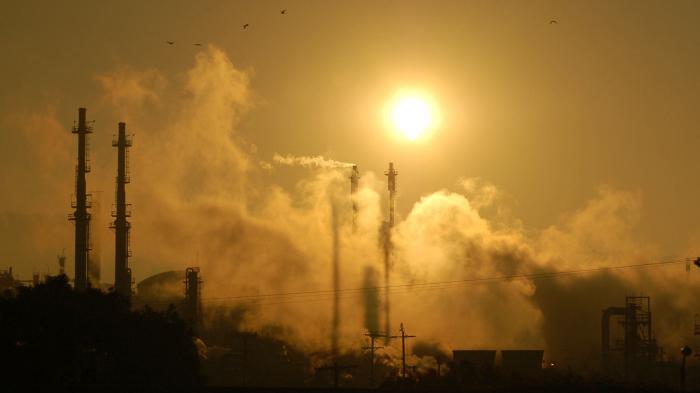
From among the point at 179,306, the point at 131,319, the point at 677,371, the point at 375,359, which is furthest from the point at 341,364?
the point at 131,319

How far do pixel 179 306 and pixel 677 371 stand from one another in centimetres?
4909

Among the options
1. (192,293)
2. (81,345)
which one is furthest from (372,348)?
(81,345)

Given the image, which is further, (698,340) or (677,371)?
(698,340)

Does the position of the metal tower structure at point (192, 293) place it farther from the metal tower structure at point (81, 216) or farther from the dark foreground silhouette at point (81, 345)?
the dark foreground silhouette at point (81, 345)

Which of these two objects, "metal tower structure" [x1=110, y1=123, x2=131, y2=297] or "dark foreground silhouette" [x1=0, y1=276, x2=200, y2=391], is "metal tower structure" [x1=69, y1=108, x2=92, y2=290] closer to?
"metal tower structure" [x1=110, y1=123, x2=131, y2=297]

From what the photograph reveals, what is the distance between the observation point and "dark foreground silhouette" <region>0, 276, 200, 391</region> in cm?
5300

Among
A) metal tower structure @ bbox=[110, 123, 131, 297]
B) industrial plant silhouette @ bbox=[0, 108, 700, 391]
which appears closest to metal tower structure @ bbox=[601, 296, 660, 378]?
industrial plant silhouette @ bbox=[0, 108, 700, 391]

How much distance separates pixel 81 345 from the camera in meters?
55.4

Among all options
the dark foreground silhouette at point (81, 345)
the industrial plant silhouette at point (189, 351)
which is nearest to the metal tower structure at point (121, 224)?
the industrial plant silhouette at point (189, 351)

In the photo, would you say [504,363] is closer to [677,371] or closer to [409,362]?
[409,362]

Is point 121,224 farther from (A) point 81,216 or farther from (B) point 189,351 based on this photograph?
(B) point 189,351

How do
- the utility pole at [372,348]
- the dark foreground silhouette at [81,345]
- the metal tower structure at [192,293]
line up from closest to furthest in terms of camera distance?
the dark foreground silhouette at [81,345] → the utility pole at [372,348] → the metal tower structure at [192,293]

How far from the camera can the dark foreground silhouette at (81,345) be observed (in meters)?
53.0

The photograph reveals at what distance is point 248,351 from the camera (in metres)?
102
